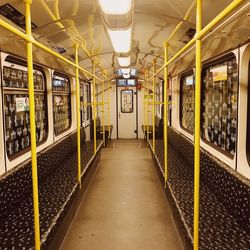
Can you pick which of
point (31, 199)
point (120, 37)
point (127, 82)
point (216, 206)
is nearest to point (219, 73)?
point (120, 37)

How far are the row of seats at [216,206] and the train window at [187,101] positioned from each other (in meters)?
1.72

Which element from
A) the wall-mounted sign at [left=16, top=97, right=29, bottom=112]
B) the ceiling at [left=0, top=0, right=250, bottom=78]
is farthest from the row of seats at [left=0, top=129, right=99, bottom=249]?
the ceiling at [left=0, top=0, right=250, bottom=78]

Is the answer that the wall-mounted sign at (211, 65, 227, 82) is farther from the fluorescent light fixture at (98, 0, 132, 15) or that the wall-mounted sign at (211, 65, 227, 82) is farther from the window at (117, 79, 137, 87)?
the window at (117, 79, 137, 87)

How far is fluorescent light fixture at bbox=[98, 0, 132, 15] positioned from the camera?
2.46 metres

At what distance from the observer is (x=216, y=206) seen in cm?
294

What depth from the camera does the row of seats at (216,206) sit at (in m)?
2.28

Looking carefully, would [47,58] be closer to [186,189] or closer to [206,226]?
[186,189]

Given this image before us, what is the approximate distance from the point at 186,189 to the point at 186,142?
1.46m

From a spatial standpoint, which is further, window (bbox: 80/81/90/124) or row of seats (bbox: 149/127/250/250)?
window (bbox: 80/81/90/124)

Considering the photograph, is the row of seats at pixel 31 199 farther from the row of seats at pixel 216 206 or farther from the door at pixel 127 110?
the door at pixel 127 110

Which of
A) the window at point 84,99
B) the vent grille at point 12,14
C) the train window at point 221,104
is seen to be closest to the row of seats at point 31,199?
the vent grille at point 12,14

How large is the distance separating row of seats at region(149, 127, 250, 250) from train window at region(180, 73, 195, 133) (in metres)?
1.72

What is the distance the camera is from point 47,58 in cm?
402

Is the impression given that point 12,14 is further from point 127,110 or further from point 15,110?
point 127,110
